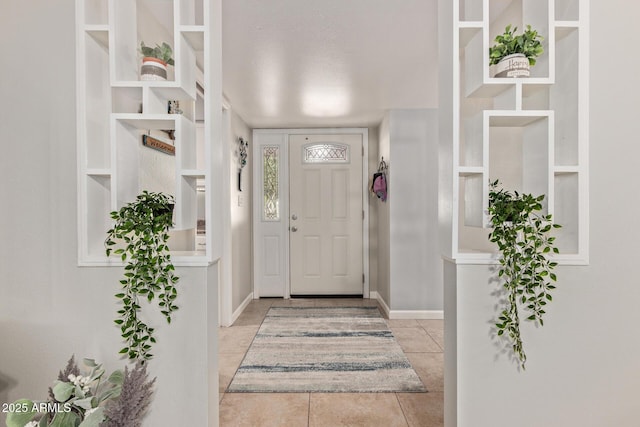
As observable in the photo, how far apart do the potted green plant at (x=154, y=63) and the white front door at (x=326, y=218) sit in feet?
11.5

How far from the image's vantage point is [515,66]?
1.35 m

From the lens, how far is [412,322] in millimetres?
3887

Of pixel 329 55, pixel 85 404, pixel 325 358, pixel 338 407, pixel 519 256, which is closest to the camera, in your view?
pixel 85 404

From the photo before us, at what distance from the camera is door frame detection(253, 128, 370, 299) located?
5000 mm

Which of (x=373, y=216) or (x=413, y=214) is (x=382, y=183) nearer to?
(x=413, y=214)

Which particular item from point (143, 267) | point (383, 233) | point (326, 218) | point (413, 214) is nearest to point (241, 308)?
point (326, 218)

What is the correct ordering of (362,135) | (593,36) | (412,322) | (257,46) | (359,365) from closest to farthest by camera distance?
(593,36)
(257,46)
(359,365)
(412,322)
(362,135)

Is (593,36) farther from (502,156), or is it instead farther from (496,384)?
(496,384)

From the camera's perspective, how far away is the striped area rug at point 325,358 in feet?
8.07

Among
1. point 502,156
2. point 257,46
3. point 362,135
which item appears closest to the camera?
point 502,156

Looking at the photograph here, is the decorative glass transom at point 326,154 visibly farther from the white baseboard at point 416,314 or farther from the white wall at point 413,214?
the white baseboard at point 416,314

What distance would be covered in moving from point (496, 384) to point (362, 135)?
13.0 ft

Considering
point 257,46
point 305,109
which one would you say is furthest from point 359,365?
point 305,109

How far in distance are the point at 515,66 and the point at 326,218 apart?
3.81 m
